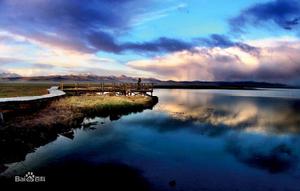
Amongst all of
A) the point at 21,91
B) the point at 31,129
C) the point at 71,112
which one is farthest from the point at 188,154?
the point at 21,91

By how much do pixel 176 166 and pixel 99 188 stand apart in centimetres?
503

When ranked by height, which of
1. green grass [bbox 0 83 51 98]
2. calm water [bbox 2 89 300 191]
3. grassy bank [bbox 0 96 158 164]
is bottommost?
calm water [bbox 2 89 300 191]

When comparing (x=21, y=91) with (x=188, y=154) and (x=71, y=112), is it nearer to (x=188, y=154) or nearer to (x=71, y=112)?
(x=71, y=112)

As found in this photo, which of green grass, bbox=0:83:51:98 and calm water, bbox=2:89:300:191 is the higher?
green grass, bbox=0:83:51:98

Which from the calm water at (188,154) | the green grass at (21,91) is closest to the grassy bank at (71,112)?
the calm water at (188,154)

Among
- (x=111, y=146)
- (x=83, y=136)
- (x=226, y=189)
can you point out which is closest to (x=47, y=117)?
(x=83, y=136)

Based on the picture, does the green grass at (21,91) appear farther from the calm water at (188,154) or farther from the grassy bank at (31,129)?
the calm water at (188,154)

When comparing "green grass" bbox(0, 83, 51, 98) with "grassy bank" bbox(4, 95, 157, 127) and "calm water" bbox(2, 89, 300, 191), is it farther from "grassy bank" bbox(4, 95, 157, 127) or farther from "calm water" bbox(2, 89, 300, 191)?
"calm water" bbox(2, 89, 300, 191)

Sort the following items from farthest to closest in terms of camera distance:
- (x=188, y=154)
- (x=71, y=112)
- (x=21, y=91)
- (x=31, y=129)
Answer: (x=21, y=91)
(x=71, y=112)
(x=31, y=129)
(x=188, y=154)

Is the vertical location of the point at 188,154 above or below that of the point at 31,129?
below

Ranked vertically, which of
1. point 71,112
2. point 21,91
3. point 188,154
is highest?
point 21,91

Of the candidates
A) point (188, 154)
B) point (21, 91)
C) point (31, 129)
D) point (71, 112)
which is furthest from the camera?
point (21, 91)

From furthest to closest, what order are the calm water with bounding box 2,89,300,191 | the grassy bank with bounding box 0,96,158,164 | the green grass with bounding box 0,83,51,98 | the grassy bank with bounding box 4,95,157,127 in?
the green grass with bounding box 0,83,51,98 < the grassy bank with bounding box 4,95,157,127 < the grassy bank with bounding box 0,96,158,164 < the calm water with bounding box 2,89,300,191

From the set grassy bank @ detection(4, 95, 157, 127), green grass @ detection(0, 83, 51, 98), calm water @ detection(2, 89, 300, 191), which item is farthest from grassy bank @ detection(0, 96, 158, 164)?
green grass @ detection(0, 83, 51, 98)
